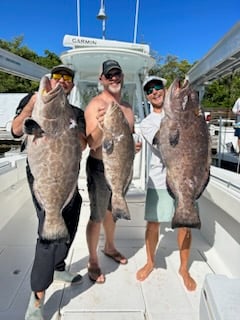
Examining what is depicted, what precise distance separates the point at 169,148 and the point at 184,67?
1396 inches

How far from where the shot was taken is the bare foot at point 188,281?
2.50 m

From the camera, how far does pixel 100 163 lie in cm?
238

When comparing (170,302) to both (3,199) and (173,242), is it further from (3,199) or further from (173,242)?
(3,199)

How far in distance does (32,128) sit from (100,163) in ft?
2.69

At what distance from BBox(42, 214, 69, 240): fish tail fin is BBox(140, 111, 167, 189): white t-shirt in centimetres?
97

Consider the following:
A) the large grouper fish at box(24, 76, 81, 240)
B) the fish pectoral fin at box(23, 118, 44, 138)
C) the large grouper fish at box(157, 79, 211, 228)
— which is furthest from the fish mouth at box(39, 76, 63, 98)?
the large grouper fish at box(157, 79, 211, 228)

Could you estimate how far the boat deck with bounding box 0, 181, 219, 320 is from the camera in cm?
219

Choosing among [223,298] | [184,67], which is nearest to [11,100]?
[223,298]

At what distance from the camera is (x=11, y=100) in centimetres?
1734

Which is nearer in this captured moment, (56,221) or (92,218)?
(56,221)

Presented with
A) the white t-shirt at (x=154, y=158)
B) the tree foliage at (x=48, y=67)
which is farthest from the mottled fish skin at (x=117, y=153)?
the tree foliage at (x=48, y=67)

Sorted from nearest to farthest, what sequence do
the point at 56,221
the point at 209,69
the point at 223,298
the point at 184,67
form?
1. the point at 223,298
2. the point at 56,221
3. the point at 209,69
4. the point at 184,67

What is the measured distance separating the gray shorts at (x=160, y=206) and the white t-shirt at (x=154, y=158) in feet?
0.20

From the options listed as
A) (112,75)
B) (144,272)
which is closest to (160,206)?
(144,272)
